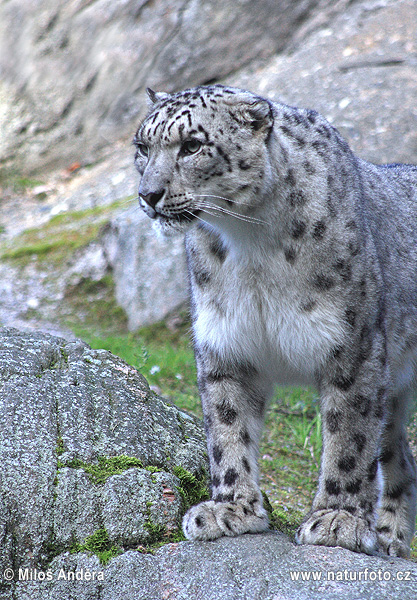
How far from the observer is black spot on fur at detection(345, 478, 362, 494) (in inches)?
141

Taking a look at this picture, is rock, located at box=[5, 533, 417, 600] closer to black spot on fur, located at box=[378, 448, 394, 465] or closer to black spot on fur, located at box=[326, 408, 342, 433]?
black spot on fur, located at box=[326, 408, 342, 433]

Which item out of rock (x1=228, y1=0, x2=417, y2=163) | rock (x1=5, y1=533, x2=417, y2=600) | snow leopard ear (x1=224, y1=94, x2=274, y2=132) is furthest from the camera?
rock (x1=228, y1=0, x2=417, y2=163)

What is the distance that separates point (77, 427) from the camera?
3.56 m

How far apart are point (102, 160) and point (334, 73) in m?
4.06

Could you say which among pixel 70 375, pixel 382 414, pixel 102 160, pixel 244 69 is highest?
pixel 70 375

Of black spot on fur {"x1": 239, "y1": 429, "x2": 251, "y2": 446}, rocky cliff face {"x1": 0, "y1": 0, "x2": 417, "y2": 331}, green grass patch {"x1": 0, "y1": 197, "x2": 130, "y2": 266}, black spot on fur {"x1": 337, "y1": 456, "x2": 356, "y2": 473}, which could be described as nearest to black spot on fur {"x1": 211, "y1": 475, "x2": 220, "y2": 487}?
black spot on fur {"x1": 239, "y1": 429, "x2": 251, "y2": 446}

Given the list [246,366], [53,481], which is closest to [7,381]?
[53,481]

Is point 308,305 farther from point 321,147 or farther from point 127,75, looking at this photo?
point 127,75

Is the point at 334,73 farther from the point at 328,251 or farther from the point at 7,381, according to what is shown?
the point at 7,381

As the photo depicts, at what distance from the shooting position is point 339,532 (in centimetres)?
335

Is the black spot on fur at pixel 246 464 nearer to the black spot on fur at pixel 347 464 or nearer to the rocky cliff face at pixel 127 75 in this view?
the black spot on fur at pixel 347 464

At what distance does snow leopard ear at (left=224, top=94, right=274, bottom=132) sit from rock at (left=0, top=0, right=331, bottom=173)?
8.95 m

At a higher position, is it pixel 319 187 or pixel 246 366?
pixel 319 187

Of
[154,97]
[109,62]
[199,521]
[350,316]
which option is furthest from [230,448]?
[109,62]
